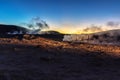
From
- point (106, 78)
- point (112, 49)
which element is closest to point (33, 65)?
point (106, 78)

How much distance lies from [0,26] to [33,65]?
1203 centimetres

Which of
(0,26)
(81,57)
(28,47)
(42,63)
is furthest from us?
(0,26)

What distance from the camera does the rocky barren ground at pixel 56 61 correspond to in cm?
1175

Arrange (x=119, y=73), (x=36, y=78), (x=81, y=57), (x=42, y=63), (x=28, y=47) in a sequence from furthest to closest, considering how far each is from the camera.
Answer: (x=28, y=47) → (x=81, y=57) → (x=42, y=63) → (x=119, y=73) → (x=36, y=78)

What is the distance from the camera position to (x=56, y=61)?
13703 millimetres

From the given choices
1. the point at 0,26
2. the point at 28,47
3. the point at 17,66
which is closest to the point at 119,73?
the point at 17,66

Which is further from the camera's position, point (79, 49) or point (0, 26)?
point (0, 26)

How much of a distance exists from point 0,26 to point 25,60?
11.3m

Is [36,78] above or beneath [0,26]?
beneath

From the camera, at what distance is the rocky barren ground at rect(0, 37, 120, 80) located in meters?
11.8

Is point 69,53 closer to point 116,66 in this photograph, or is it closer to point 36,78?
point 116,66

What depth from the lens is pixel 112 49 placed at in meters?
16.3

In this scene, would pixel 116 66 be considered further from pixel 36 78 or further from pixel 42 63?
pixel 36 78

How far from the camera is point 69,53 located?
1512cm
